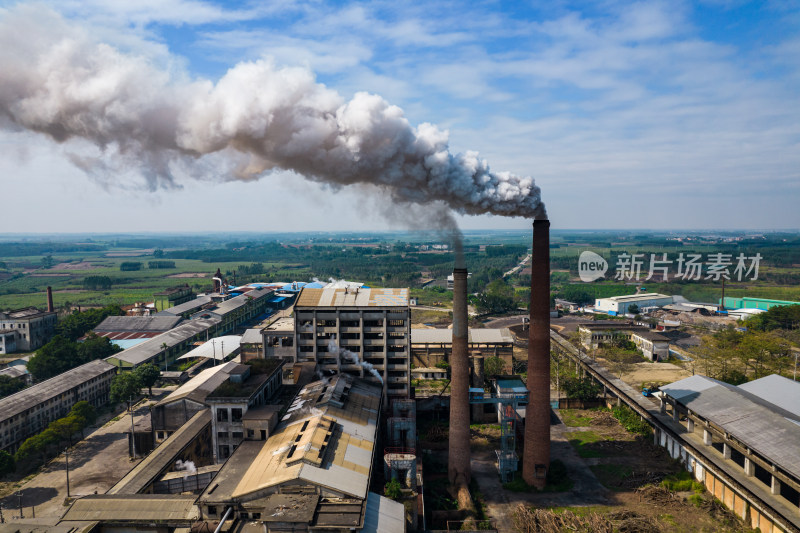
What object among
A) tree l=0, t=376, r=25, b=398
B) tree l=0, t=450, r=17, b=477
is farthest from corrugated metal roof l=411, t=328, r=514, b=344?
tree l=0, t=376, r=25, b=398

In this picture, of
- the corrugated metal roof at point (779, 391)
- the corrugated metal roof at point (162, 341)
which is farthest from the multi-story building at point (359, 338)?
the corrugated metal roof at point (779, 391)

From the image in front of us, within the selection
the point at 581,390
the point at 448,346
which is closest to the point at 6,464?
the point at 448,346

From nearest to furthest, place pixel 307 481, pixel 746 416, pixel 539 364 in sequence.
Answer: pixel 307 481, pixel 746 416, pixel 539 364

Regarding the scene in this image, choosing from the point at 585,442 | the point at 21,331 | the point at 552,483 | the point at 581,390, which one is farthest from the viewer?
the point at 21,331

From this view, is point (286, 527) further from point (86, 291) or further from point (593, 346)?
point (86, 291)

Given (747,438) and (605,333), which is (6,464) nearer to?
(747,438)
